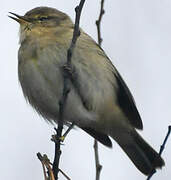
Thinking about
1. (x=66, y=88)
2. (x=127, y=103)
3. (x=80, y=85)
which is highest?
(x=66, y=88)

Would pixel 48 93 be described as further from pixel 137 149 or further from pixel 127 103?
pixel 137 149

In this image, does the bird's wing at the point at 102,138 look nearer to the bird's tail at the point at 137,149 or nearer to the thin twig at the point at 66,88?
the bird's tail at the point at 137,149

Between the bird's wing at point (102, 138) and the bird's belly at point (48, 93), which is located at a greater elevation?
the bird's belly at point (48, 93)

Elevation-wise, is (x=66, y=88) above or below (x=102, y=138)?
above

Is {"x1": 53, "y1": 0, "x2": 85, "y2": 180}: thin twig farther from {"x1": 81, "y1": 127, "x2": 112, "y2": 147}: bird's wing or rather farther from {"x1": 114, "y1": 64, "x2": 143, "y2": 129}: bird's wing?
{"x1": 81, "y1": 127, "x2": 112, "y2": 147}: bird's wing

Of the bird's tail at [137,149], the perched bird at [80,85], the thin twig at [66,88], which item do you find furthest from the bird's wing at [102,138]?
the thin twig at [66,88]

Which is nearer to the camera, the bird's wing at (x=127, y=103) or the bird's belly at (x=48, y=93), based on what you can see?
the bird's belly at (x=48, y=93)

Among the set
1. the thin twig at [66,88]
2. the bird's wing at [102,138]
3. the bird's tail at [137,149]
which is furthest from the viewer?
the bird's wing at [102,138]

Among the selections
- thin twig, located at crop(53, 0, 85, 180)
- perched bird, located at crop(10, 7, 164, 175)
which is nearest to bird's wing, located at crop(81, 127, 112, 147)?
perched bird, located at crop(10, 7, 164, 175)

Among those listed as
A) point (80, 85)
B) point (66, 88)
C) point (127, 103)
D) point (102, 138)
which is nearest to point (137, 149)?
point (102, 138)
